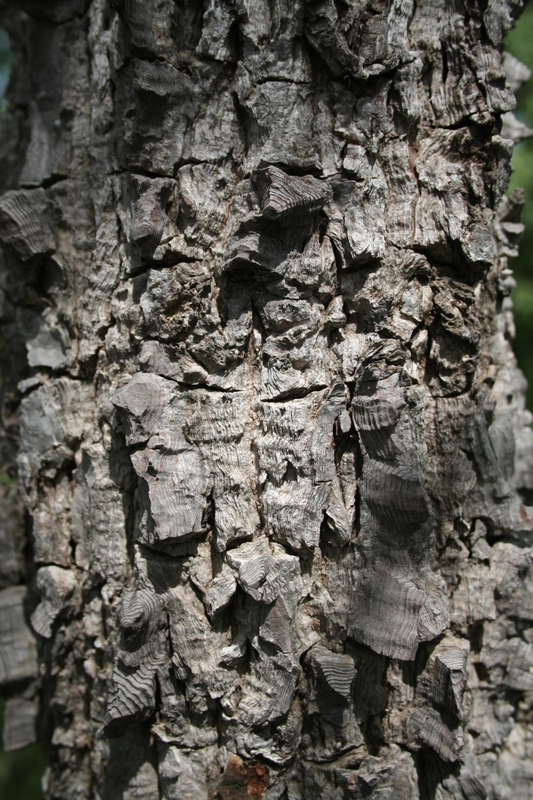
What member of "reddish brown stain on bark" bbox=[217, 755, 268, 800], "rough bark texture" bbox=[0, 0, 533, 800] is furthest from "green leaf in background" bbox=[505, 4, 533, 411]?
"reddish brown stain on bark" bbox=[217, 755, 268, 800]

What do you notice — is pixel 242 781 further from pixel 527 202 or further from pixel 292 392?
pixel 527 202

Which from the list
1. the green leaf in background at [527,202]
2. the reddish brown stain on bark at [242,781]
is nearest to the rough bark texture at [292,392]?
the reddish brown stain on bark at [242,781]

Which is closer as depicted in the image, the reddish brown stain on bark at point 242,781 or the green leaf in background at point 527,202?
the reddish brown stain on bark at point 242,781

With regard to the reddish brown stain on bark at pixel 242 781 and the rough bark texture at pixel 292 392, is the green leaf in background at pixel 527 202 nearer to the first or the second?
the rough bark texture at pixel 292 392

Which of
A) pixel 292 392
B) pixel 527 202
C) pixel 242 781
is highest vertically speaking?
pixel 527 202

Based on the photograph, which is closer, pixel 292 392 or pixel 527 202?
pixel 292 392

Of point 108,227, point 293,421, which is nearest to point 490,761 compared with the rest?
point 293,421

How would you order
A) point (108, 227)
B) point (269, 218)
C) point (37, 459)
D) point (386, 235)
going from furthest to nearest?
1. point (37, 459)
2. point (108, 227)
3. point (386, 235)
4. point (269, 218)

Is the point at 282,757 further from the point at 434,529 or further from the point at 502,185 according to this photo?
the point at 502,185

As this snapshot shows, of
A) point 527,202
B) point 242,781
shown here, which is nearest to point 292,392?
point 242,781
